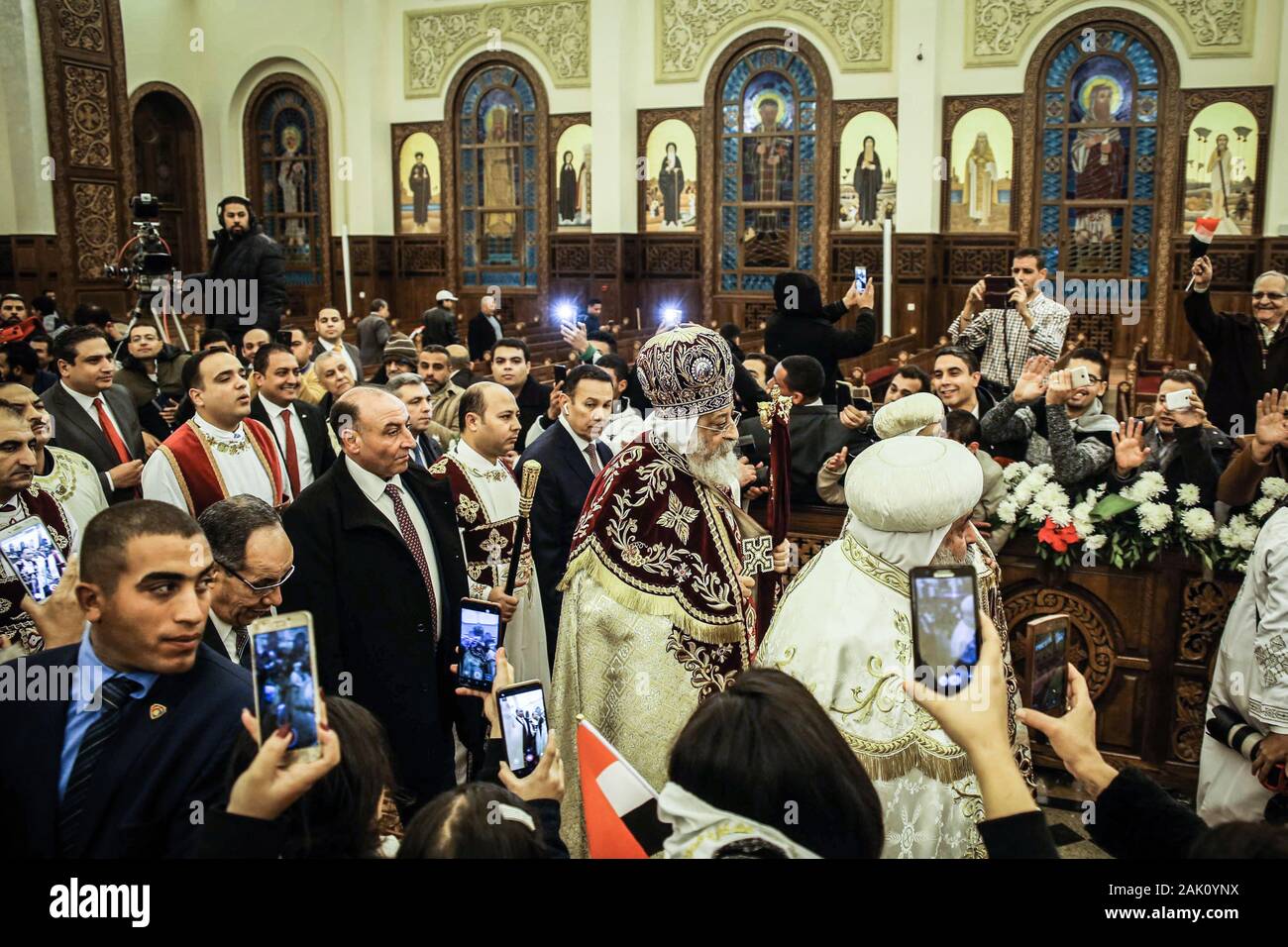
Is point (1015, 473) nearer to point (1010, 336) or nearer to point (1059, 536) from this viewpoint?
point (1059, 536)

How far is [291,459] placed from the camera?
521cm

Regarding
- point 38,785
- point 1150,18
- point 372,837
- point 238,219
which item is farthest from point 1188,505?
point 1150,18

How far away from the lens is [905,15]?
1436 cm

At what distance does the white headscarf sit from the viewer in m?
1.56

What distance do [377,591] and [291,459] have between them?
1.82 metres

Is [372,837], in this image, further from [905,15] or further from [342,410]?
[905,15]

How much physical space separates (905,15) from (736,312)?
4391 millimetres

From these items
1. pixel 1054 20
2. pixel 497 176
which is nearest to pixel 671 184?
pixel 497 176

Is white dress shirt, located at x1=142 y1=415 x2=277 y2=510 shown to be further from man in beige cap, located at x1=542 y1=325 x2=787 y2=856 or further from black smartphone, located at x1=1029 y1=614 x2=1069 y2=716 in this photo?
black smartphone, located at x1=1029 y1=614 x2=1069 y2=716

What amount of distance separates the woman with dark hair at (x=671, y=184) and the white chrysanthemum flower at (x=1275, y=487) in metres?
12.6

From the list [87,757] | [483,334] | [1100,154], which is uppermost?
[1100,154]

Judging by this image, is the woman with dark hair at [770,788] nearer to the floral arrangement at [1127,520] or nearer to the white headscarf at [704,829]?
the white headscarf at [704,829]

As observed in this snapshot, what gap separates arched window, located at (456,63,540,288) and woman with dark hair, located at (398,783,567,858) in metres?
16.0

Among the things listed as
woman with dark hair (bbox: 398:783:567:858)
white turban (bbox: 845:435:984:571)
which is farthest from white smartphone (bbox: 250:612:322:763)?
white turban (bbox: 845:435:984:571)
